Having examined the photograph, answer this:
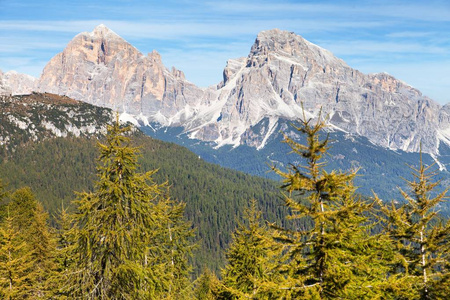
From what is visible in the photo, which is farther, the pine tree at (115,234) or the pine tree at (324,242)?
the pine tree at (115,234)

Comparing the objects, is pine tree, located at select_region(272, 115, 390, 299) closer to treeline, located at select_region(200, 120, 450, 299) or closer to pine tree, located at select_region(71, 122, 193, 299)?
treeline, located at select_region(200, 120, 450, 299)

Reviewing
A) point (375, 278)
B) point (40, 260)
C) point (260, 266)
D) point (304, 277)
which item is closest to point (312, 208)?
point (304, 277)

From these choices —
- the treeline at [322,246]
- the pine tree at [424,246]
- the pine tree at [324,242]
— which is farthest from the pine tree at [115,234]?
the pine tree at [424,246]

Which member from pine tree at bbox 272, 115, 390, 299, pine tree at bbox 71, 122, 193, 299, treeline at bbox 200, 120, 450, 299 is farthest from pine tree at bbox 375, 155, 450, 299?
pine tree at bbox 71, 122, 193, 299

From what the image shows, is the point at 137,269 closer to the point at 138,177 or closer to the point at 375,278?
the point at 138,177

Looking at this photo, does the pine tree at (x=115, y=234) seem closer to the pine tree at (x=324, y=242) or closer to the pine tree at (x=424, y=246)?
the pine tree at (x=324, y=242)

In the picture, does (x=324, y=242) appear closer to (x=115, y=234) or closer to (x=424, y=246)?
(x=424, y=246)

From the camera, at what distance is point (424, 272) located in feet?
55.6

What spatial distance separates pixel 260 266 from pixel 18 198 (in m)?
48.8

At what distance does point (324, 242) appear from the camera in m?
12.8

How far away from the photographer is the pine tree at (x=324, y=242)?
1259cm

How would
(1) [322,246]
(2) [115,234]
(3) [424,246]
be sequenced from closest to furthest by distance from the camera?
(1) [322,246] < (2) [115,234] < (3) [424,246]

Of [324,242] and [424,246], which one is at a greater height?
[324,242]

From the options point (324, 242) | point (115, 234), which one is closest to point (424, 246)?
point (324, 242)
